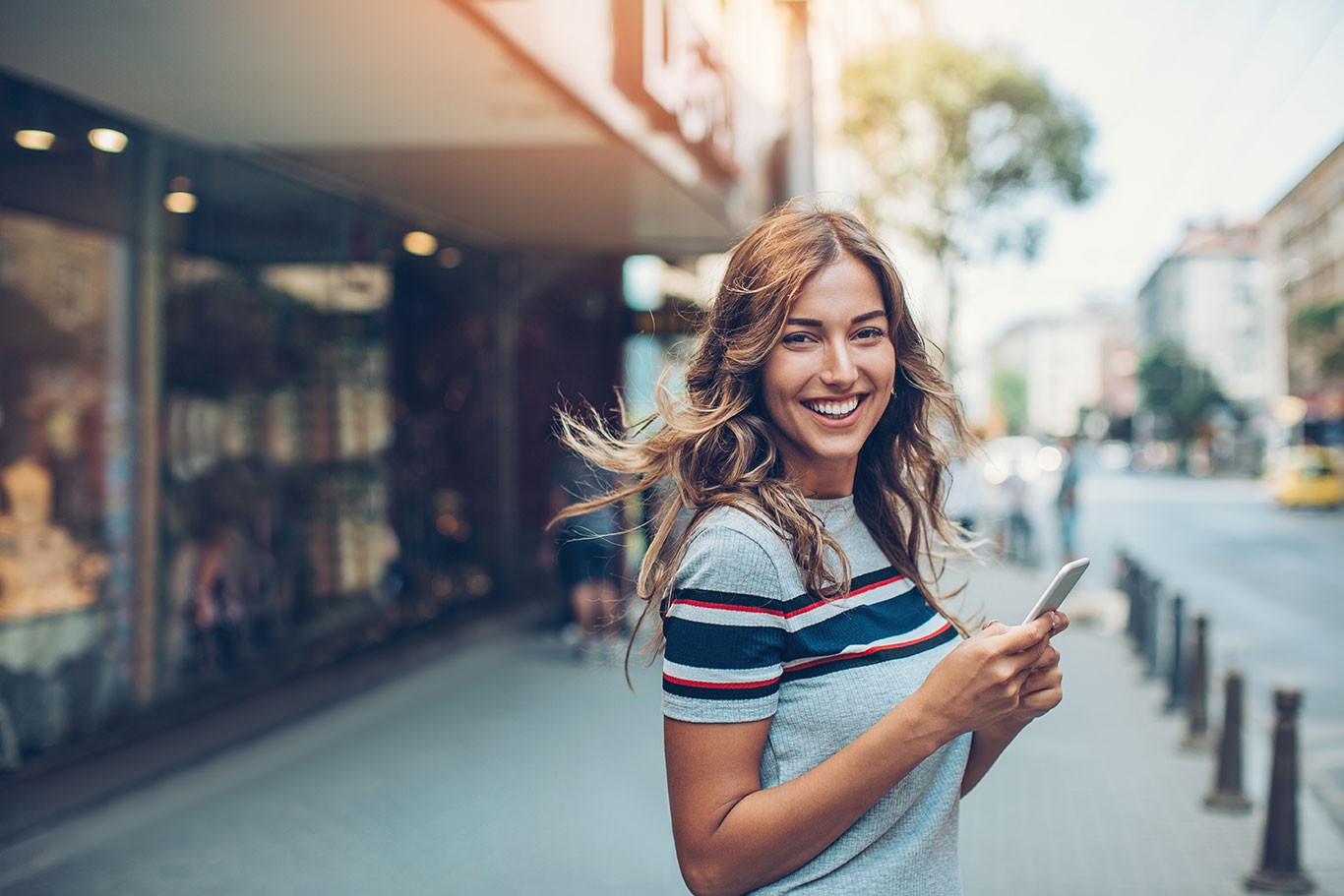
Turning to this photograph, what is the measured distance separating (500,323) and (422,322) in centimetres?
175

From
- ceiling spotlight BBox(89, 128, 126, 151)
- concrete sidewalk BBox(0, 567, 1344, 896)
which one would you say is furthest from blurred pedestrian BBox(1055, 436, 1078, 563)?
ceiling spotlight BBox(89, 128, 126, 151)

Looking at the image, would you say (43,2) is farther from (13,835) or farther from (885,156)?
(885,156)

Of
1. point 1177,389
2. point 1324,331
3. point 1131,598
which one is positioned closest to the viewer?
point 1131,598

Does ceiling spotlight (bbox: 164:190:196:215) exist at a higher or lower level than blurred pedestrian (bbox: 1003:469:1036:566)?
higher

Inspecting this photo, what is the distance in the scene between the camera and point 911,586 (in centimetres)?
183

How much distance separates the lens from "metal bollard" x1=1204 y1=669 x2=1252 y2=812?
214 inches

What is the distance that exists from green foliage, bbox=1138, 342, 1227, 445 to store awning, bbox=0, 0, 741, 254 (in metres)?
64.2

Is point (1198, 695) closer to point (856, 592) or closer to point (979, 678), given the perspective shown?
point (856, 592)

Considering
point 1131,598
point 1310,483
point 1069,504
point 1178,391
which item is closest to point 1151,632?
point 1131,598

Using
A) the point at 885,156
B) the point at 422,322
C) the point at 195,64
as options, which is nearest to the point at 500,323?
the point at 422,322

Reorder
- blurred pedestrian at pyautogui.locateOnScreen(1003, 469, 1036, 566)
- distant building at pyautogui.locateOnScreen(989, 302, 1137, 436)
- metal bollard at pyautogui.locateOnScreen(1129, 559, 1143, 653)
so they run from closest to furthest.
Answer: metal bollard at pyautogui.locateOnScreen(1129, 559, 1143, 653), blurred pedestrian at pyautogui.locateOnScreen(1003, 469, 1036, 566), distant building at pyautogui.locateOnScreen(989, 302, 1137, 436)

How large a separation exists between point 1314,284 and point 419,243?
204 feet

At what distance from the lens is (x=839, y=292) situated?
167cm

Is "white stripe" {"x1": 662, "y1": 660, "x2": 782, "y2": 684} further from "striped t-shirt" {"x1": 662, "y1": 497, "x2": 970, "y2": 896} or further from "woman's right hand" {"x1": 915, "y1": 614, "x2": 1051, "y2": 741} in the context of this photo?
"woman's right hand" {"x1": 915, "y1": 614, "x2": 1051, "y2": 741}
